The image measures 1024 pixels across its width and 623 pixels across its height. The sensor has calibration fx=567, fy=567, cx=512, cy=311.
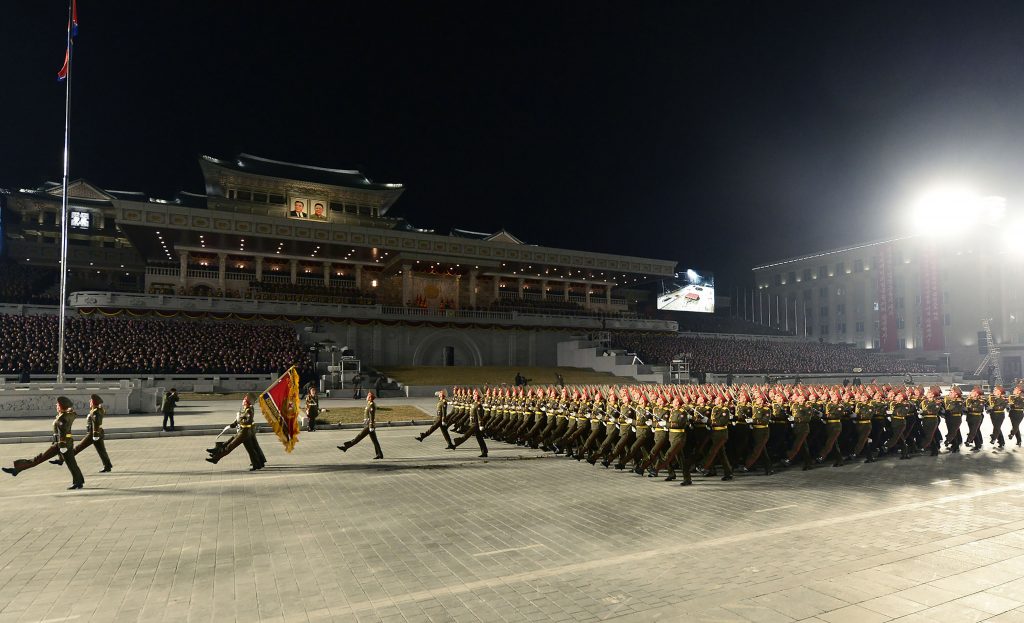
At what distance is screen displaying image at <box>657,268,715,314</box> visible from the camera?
2712 inches

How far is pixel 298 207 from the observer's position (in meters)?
52.5

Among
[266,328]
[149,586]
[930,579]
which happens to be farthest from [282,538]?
[266,328]

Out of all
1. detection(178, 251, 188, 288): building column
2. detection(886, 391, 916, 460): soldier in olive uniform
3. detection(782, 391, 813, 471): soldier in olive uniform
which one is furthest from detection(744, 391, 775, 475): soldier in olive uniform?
detection(178, 251, 188, 288): building column

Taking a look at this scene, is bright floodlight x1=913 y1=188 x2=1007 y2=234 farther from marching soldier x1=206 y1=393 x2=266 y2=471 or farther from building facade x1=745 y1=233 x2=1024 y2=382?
marching soldier x1=206 y1=393 x2=266 y2=471

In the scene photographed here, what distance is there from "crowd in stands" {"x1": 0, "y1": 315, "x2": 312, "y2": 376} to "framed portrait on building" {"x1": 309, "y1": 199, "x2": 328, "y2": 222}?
61.2 ft

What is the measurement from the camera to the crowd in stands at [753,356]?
147ft

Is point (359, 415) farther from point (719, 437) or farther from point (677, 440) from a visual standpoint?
point (719, 437)

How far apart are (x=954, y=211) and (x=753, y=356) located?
1875 cm

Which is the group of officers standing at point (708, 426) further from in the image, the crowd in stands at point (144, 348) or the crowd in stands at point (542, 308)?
the crowd in stands at point (542, 308)

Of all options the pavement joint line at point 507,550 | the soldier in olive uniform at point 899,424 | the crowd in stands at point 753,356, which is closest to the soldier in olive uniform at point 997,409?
the soldier in olive uniform at point 899,424

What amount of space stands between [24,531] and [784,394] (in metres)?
12.7

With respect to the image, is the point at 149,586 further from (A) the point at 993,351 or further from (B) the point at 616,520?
(A) the point at 993,351

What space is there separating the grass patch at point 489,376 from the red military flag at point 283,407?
23265 mm

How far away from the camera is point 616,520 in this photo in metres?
7.41
